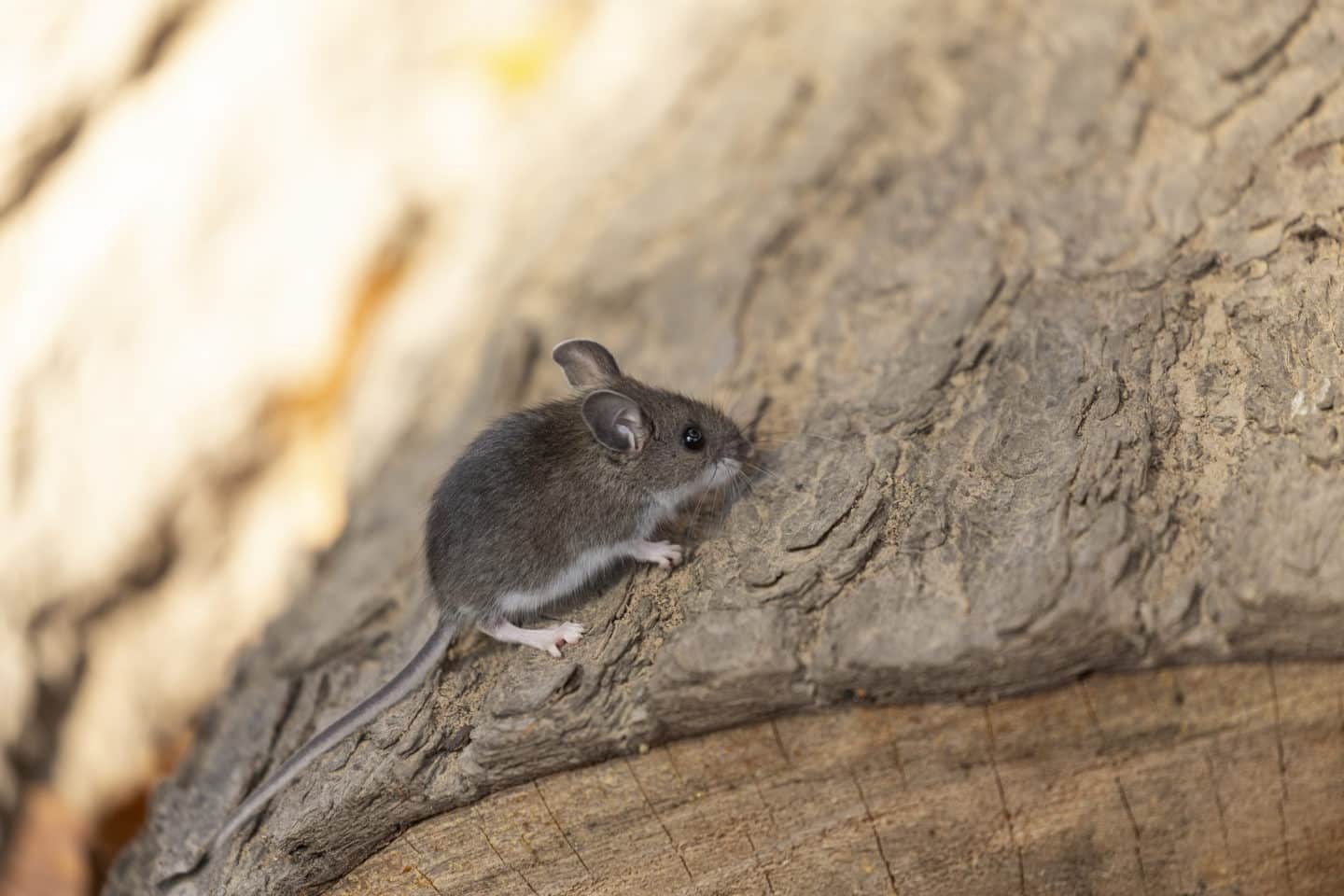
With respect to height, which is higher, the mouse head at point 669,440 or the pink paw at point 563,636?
the mouse head at point 669,440

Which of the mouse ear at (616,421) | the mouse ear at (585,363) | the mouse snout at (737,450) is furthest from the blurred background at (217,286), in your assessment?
the mouse snout at (737,450)

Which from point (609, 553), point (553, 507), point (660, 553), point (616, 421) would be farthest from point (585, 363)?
point (660, 553)

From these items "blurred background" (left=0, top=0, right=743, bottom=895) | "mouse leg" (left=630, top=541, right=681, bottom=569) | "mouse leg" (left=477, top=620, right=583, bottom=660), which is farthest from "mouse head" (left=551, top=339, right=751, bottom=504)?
"blurred background" (left=0, top=0, right=743, bottom=895)

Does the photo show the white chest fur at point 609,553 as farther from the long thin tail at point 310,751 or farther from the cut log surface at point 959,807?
the cut log surface at point 959,807

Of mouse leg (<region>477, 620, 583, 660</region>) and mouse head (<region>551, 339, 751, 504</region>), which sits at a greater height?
mouse head (<region>551, 339, 751, 504</region>)

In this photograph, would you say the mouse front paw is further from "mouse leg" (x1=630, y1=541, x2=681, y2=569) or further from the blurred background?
the blurred background

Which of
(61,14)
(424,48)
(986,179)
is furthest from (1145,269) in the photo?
(61,14)

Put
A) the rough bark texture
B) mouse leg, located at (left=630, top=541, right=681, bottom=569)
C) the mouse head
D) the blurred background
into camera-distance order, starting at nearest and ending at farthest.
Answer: the rough bark texture
mouse leg, located at (left=630, top=541, right=681, bottom=569)
the mouse head
the blurred background

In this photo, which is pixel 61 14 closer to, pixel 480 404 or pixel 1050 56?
pixel 480 404
